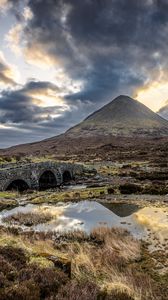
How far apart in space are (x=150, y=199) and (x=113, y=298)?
84.5 ft

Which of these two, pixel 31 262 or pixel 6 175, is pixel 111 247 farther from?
pixel 6 175

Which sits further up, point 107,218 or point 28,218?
point 28,218

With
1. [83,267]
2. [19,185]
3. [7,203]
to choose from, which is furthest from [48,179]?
[83,267]

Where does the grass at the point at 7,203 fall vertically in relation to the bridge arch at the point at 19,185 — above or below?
below

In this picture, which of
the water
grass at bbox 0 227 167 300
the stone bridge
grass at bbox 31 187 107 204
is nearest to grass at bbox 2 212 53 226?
the water

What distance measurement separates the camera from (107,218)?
2600cm

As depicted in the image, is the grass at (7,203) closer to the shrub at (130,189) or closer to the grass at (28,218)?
the grass at (28,218)

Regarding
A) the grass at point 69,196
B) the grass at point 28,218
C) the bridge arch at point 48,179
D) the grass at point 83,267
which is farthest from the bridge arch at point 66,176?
the grass at point 83,267

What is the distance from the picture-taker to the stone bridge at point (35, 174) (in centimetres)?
3831

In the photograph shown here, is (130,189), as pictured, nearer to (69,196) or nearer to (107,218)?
(69,196)

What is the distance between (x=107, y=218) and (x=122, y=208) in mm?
4588

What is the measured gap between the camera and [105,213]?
28.2m

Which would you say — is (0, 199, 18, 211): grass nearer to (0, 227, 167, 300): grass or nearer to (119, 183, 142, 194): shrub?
(0, 227, 167, 300): grass

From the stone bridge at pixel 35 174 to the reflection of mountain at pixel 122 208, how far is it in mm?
13234
